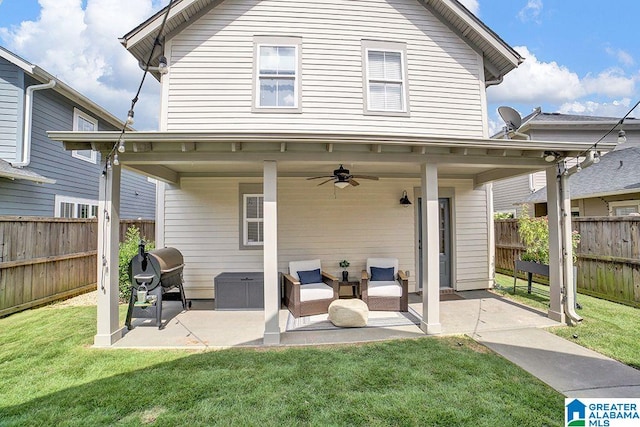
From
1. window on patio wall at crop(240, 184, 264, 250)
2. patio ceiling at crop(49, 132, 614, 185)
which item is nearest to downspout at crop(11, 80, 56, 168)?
patio ceiling at crop(49, 132, 614, 185)

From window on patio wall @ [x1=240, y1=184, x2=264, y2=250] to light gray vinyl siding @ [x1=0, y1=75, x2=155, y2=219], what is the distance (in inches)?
134

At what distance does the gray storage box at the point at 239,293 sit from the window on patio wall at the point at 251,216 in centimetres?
95

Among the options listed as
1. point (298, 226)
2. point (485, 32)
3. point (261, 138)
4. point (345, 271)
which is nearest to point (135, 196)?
point (298, 226)

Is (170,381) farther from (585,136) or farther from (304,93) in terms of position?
(585,136)

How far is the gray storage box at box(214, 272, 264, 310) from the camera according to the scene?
20.1 feet

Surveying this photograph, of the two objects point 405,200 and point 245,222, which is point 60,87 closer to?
point 245,222

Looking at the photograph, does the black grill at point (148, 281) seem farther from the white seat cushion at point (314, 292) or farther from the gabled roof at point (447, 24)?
the gabled roof at point (447, 24)

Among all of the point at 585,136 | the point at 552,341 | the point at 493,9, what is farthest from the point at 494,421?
the point at 585,136

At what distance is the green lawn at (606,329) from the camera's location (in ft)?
13.4

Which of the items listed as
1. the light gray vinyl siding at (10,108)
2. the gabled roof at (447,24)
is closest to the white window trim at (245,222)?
the gabled roof at (447,24)

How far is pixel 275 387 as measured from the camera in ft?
10.8

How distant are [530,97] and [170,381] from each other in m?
43.0

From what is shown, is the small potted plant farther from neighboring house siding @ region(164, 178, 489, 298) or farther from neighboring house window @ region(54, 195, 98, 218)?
neighboring house window @ region(54, 195, 98, 218)

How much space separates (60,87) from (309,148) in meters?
8.27
